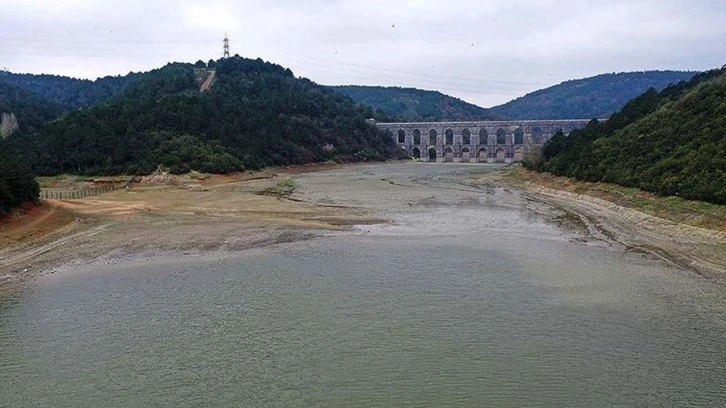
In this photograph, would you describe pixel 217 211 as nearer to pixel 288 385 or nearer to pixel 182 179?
pixel 182 179

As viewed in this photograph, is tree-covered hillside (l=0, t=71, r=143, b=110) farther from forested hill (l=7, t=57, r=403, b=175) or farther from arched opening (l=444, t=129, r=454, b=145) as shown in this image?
arched opening (l=444, t=129, r=454, b=145)

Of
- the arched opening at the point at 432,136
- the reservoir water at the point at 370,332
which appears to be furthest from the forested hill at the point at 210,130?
the reservoir water at the point at 370,332

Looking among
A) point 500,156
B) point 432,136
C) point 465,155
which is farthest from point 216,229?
point 432,136

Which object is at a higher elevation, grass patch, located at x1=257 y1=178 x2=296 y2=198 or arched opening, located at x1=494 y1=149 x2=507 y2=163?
grass patch, located at x1=257 y1=178 x2=296 y2=198

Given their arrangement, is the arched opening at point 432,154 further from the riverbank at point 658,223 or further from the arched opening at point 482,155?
the riverbank at point 658,223

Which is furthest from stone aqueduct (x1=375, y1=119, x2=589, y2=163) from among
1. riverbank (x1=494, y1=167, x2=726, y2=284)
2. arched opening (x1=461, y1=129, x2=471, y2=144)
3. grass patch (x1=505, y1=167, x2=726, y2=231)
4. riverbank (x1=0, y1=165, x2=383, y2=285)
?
riverbank (x1=0, y1=165, x2=383, y2=285)

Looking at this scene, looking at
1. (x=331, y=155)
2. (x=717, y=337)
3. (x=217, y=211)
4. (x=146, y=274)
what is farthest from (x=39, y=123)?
(x=717, y=337)
